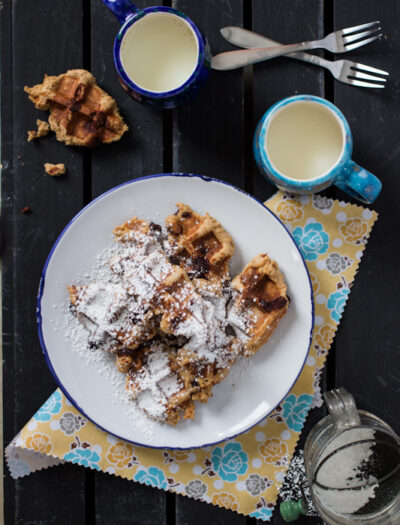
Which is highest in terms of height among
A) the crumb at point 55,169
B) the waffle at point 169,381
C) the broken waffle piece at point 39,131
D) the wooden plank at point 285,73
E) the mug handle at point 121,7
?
the mug handle at point 121,7

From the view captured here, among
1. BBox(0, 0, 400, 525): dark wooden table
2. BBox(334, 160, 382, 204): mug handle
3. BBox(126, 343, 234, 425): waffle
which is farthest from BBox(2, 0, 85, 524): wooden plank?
BBox(334, 160, 382, 204): mug handle

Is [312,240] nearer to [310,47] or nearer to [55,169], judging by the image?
[310,47]

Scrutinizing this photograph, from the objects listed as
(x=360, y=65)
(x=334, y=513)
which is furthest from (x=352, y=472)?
(x=360, y=65)

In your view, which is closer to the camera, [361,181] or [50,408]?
[361,181]

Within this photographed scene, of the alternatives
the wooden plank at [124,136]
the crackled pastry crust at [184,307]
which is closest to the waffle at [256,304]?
the crackled pastry crust at [184,307]

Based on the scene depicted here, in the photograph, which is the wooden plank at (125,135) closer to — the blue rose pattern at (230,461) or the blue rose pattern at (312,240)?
the blue rose pattern at (312,240)

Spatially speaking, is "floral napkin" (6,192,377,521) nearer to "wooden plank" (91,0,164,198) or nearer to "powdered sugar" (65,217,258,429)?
"powdered sugar" (65,217,258,429)

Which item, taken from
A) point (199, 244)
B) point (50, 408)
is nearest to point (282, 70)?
point (199, 244)
